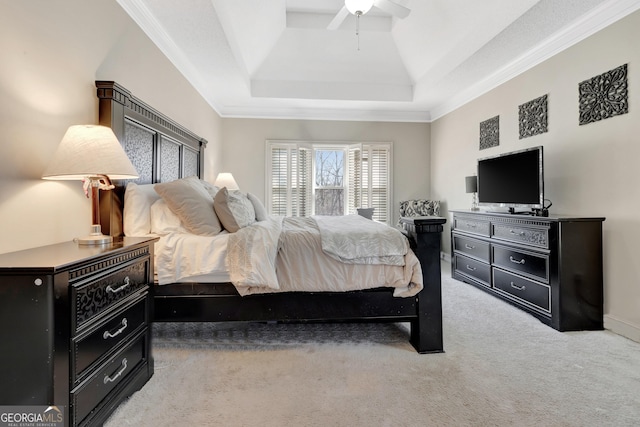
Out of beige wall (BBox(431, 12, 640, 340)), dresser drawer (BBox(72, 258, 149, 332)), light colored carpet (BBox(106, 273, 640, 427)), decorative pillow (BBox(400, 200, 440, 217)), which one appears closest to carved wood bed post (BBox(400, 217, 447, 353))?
light colored carpet (BBox(106, 273, 640, 427))

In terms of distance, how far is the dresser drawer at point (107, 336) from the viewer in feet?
4.00

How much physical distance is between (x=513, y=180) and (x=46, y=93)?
12.5 feet

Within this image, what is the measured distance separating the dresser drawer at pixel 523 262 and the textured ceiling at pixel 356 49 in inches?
80.7

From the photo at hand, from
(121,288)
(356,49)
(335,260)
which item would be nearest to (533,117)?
(356,49)

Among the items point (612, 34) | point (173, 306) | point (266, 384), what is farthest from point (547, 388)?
point (612, 34)

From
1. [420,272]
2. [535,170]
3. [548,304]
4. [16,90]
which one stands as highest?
[16,90]

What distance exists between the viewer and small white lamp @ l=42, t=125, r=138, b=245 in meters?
1.46

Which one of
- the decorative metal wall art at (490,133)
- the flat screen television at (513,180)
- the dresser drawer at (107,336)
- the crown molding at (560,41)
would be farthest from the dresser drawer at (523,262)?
the dresser drawer at (107,336)

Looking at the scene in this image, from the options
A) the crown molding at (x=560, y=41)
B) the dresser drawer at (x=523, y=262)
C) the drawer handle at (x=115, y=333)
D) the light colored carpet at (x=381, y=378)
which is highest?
the crown molding at (x=560, y=41)

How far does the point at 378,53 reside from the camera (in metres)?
4.62

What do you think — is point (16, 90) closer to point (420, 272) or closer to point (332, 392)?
point (332, 392)

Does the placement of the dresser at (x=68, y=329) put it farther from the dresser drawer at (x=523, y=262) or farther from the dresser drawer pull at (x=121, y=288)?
the dresser drawer at (x=523, y=262)

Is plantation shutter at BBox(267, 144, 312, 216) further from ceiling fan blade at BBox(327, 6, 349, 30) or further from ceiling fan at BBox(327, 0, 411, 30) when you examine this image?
ceiling fan at BBox(327, 0, 411, 30)

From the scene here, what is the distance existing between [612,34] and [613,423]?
2.90 m
